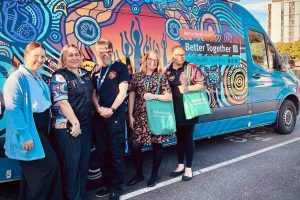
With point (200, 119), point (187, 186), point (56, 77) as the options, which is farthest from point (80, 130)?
point (200, 119)

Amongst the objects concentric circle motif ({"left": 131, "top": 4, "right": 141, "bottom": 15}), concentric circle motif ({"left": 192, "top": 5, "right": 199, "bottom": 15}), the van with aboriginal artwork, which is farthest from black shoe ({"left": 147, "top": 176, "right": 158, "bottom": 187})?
concentric circle motif ({"left": 192, "top": 5, "right": 199, "bottom": 15})

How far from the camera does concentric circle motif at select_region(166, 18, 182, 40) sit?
16.9 feet

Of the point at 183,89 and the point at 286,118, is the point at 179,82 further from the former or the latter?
the point at 286,118

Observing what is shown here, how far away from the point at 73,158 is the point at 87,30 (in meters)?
1.52

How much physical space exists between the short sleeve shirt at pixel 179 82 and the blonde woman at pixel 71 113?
1.28 m

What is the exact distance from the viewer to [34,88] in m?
3.22

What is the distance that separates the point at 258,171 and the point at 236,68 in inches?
76.1

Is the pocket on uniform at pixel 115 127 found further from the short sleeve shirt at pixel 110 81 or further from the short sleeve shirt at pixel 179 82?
the short sleeve shirt at pixel 179 82

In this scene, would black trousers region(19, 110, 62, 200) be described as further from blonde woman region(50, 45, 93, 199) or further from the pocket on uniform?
the pocket on uniform

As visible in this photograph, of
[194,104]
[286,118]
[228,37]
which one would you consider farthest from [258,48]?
[194,104]

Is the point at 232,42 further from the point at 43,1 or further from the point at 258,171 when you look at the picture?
the point at 43,1

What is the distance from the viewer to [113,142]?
3.94 metres

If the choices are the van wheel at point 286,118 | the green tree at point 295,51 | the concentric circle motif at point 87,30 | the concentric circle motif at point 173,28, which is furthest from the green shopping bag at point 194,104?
the green tree at point 295,51

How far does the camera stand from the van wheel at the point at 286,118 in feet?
24.3
